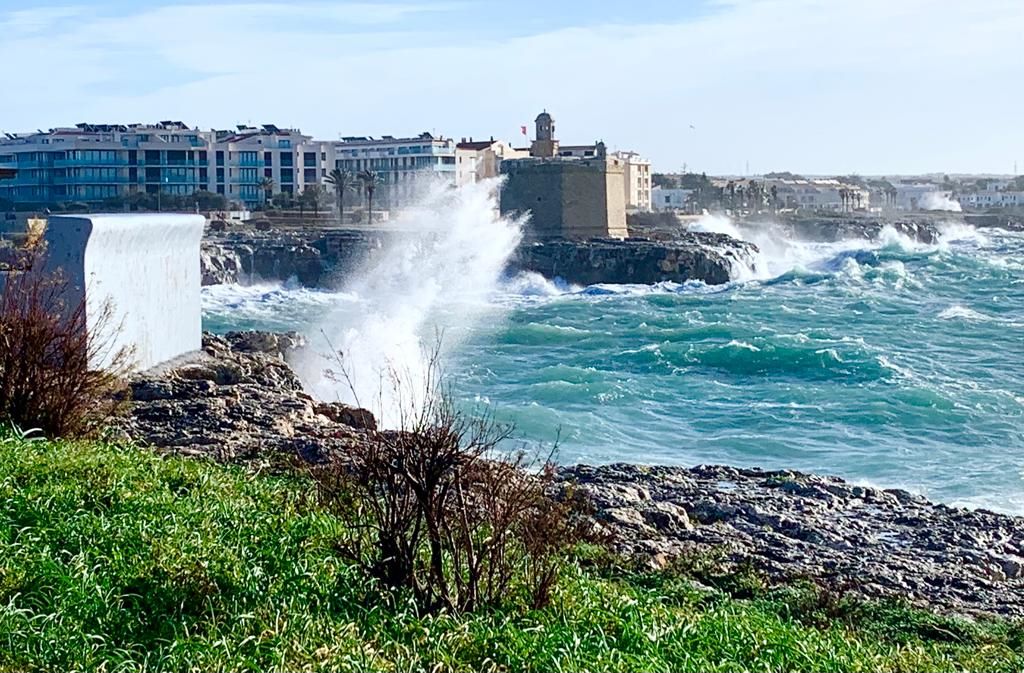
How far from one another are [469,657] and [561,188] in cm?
4729

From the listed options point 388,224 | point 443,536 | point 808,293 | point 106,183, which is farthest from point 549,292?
point 443,536

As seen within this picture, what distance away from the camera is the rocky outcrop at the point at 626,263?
1884 inches

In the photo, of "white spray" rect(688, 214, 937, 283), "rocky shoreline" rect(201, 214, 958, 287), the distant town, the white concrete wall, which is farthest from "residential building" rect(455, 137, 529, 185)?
the white concrete wall

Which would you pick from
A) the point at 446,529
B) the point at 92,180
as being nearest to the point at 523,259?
the point at 92,180

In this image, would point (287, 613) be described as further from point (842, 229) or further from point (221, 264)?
point (842, 229)

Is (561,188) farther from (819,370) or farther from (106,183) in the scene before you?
(819,370)

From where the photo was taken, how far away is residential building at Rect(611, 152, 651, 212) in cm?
8748

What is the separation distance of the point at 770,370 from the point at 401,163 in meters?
53.1

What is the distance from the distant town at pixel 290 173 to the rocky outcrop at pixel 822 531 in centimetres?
4040

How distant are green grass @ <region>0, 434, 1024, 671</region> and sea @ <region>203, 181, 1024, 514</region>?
3.25m

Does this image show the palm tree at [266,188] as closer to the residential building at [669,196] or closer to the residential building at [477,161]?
the residential building at [477,161]

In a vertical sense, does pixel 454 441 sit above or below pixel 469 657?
above

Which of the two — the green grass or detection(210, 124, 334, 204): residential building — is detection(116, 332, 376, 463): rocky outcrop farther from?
detection(210, 124, 334, 204): residential building

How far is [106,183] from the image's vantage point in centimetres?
6269
